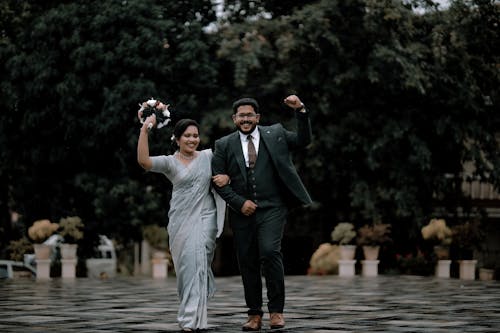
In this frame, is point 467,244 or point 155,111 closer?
point 155,111

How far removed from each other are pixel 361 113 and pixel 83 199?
280 inches

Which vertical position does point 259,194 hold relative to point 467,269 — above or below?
above

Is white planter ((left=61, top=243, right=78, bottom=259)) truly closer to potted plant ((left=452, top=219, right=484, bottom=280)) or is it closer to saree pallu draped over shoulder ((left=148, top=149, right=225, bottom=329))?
potted plant ((left=452, top=219, right=484, bottom=280))

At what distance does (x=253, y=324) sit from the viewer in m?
8.71

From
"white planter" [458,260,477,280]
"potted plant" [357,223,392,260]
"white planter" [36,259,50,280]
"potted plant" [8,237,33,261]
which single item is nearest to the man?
"white planter" [36,259,50,280]

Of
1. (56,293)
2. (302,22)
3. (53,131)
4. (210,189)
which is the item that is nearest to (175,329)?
(210,189)

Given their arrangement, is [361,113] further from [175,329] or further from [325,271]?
[175,329]

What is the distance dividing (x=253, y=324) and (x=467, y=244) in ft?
46.3

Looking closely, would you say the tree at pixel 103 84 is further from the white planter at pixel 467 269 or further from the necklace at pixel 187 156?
the necklace at pixel 187 156

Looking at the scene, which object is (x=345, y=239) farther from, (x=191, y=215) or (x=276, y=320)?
(x=191, y=215)

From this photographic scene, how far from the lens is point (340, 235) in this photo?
2234 cm

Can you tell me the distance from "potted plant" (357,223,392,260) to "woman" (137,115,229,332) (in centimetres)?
1355

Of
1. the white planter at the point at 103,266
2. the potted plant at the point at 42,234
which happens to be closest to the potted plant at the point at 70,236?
the potted plant at the point at 42,234

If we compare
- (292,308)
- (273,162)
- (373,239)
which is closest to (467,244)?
(373,239)
